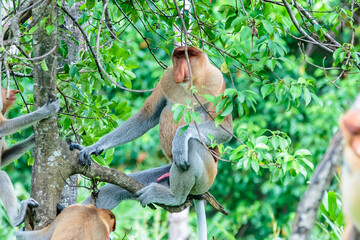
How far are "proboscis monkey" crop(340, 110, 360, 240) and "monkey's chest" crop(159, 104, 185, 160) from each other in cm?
241

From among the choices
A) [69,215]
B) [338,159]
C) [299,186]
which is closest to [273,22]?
[69,215]

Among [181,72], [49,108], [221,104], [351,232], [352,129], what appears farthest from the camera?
[181,72]

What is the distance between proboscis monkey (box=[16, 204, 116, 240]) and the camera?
2504mm

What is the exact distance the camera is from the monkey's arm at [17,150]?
3582mm

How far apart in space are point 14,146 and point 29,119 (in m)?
0.75

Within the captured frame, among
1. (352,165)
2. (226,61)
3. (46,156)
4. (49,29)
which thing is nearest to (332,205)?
(226,61)

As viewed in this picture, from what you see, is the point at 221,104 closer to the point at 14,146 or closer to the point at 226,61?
the point at 226,61

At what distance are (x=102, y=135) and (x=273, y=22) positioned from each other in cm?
141

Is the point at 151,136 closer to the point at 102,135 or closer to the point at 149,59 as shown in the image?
the point at 149,59

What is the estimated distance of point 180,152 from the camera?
324 cm

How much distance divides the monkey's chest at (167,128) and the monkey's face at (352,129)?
248cm

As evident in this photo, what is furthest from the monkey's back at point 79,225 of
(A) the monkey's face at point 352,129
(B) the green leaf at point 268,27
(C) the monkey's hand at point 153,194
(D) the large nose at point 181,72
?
(A) the monkey's face at point 352,129

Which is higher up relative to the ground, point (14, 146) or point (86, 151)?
point (86, 151)

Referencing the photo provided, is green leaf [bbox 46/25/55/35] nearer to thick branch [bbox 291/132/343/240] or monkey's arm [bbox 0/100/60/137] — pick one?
monkey's arm [bbox 0/100/60/137]
